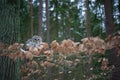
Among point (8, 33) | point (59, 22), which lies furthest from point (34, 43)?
point (59, 22)

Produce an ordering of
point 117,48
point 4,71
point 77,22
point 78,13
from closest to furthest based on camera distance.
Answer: point 117,48
point 4,71
point 78,13
point 77,22

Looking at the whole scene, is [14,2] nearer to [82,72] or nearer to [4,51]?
[4,51]

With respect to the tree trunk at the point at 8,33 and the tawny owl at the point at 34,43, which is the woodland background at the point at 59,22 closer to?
the tree trunk at the point at 8,33

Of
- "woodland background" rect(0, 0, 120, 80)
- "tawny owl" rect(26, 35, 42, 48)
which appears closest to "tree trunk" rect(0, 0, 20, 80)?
"woodland background" rect(0, 0, 120, 80)

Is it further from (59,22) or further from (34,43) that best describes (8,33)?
(59,22)

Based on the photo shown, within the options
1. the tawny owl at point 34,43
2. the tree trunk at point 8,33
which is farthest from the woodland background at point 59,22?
the tawny owl at point 34,43

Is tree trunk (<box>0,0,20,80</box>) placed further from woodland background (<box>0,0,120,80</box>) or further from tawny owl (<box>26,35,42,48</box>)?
tawny owl (<box>26,35,42,48</box>)

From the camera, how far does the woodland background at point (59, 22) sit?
388cm

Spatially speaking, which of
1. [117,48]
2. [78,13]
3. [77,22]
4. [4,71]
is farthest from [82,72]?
[77,22]

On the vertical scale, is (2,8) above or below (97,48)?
above

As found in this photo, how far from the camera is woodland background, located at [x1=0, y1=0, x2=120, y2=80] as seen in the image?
3.88 meters

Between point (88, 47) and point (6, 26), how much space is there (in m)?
1.69

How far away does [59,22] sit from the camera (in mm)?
21938

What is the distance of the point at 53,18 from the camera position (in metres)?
20.8
